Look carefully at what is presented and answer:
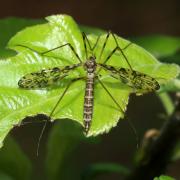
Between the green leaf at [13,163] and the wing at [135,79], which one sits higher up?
the wing at [135,79]

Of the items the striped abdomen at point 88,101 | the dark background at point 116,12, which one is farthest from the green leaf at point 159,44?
the dark background at point 116,12

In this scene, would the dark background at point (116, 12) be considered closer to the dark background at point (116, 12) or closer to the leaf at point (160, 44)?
the dark background at point (116, 12)

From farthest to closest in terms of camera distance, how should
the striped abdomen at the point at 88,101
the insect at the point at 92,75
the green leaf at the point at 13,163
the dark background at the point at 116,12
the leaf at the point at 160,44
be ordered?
the dark background at the point at 116,12 < the leaf at the point at 160,44 < the green leaf at the point at 13,163 < the insect at the point at 92,75 < the striped abdomen at the point at 88,101

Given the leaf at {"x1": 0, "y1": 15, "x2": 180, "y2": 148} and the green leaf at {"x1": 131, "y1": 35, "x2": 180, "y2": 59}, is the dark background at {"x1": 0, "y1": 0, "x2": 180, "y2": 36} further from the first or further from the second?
the leaf at {"x1": 0, "y1": 15, "x2": 180, "y2": 148}

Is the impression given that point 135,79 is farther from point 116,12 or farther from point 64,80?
point 116,12

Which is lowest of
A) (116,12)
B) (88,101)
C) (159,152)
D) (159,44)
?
(159,152)

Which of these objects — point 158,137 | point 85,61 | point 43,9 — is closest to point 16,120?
point 85,61

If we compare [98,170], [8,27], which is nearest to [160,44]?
[98,170]

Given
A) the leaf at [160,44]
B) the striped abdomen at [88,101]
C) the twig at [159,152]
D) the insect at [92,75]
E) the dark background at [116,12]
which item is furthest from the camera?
the dark background at [116,12]
